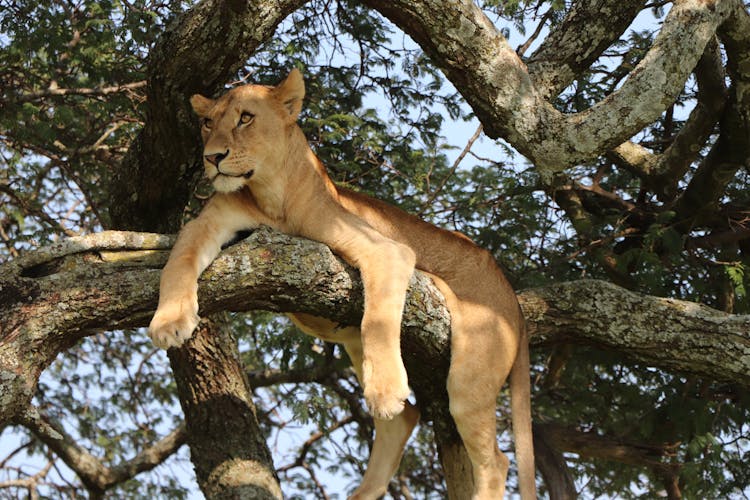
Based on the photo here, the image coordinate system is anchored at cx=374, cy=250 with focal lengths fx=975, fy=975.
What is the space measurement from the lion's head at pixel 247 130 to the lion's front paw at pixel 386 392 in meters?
1.31

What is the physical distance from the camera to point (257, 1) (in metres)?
5.11

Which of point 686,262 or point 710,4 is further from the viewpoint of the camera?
point 686,262

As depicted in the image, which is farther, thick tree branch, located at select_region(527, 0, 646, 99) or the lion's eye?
thick tree branch, located at select_region(527, 0, 646, 99)

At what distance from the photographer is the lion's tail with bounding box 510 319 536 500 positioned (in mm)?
5453

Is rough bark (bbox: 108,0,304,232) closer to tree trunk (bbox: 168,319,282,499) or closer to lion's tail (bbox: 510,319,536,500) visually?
tree trunk (bbox: 168,319,282,499)

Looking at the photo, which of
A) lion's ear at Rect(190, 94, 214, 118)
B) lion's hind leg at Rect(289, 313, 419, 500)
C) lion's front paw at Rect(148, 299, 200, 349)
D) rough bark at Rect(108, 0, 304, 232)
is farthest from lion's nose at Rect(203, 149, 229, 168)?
lion's hind leg at Rect(289, 313, 419, 500)

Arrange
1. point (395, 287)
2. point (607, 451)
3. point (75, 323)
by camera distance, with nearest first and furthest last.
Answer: point (75, 323) < point (395, 287) < point (607, 451)

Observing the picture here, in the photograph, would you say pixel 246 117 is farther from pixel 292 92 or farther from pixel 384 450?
pixel 384 450

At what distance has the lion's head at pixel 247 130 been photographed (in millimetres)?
5031

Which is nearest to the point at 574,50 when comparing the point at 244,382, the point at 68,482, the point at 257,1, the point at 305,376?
the point at 257,1

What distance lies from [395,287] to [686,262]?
3.42m

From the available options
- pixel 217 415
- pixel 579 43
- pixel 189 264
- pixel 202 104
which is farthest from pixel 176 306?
pixel 579 43

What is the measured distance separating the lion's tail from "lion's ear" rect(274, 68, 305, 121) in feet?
5.80

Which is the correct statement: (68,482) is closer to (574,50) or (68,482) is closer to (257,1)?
(257,1)
